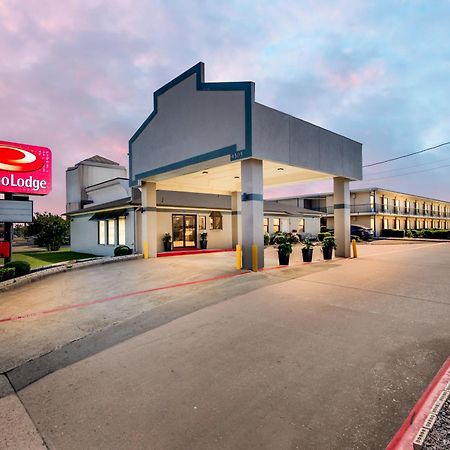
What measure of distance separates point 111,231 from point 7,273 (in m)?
11.6

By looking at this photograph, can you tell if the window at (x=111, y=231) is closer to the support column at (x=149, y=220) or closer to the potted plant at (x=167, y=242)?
the potted plant at (x=167, y=242)

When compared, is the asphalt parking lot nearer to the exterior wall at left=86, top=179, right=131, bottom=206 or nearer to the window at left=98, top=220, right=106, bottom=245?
the window at left=98, top=220, right=106, bottom=245

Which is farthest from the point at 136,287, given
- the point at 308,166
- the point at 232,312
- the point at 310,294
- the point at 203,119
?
the point at 308,166

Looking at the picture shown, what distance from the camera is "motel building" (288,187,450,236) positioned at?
134 ft

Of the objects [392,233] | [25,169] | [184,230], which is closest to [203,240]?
[184,230]

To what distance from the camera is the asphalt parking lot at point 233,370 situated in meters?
2.86

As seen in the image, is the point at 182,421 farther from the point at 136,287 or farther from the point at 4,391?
the point at 136,287

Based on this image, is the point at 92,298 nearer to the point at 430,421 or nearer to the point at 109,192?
the point at 430,421

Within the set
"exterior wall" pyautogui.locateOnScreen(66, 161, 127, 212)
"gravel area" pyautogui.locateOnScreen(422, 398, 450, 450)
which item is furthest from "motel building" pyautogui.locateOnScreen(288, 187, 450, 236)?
"gravel area" pyautogui.locateOnScreen(422, 398, 450, 450)

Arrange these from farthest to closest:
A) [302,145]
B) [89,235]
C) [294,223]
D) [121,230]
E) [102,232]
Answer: [294,223]
[89,235]
[102,232]
[121,230]
[302,145]

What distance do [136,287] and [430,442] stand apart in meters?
8.26

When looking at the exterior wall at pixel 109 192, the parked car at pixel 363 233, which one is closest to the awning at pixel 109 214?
the exterior wall at pixel 109 192

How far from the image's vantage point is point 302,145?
1356cm

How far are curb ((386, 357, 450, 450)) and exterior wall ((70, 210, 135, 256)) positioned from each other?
17639mm
